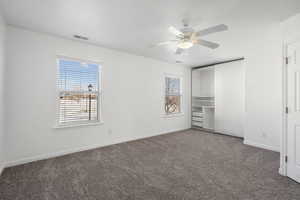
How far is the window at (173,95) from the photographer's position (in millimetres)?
5562

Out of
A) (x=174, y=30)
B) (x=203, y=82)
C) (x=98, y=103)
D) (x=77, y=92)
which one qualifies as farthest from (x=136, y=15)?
(x=203, y=82)

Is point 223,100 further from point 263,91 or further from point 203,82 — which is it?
point 203,82

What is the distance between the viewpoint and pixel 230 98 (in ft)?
16.0

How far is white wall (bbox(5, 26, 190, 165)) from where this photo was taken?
2760mm

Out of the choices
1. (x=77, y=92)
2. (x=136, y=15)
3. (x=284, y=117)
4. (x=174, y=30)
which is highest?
(x=136, y=15)

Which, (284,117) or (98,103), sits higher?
(98,103)

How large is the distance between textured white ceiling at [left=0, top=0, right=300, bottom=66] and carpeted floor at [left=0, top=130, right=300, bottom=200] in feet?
8.64

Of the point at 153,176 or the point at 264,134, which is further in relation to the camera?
the point at 264,134

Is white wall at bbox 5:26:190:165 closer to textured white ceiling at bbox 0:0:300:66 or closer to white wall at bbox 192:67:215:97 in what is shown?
textured white ceiling at bbox 0:0:300:66

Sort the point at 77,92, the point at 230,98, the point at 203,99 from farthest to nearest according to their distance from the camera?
the point at 203,99 < the point at 230,98 < the point at 77,92

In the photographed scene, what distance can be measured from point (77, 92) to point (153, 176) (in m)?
2.61

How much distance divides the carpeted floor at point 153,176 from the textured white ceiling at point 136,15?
2.63 meters

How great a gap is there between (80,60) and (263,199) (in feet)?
13.9

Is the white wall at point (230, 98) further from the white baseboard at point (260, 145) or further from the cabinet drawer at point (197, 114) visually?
the cabinet drawer at point (197, 114)
